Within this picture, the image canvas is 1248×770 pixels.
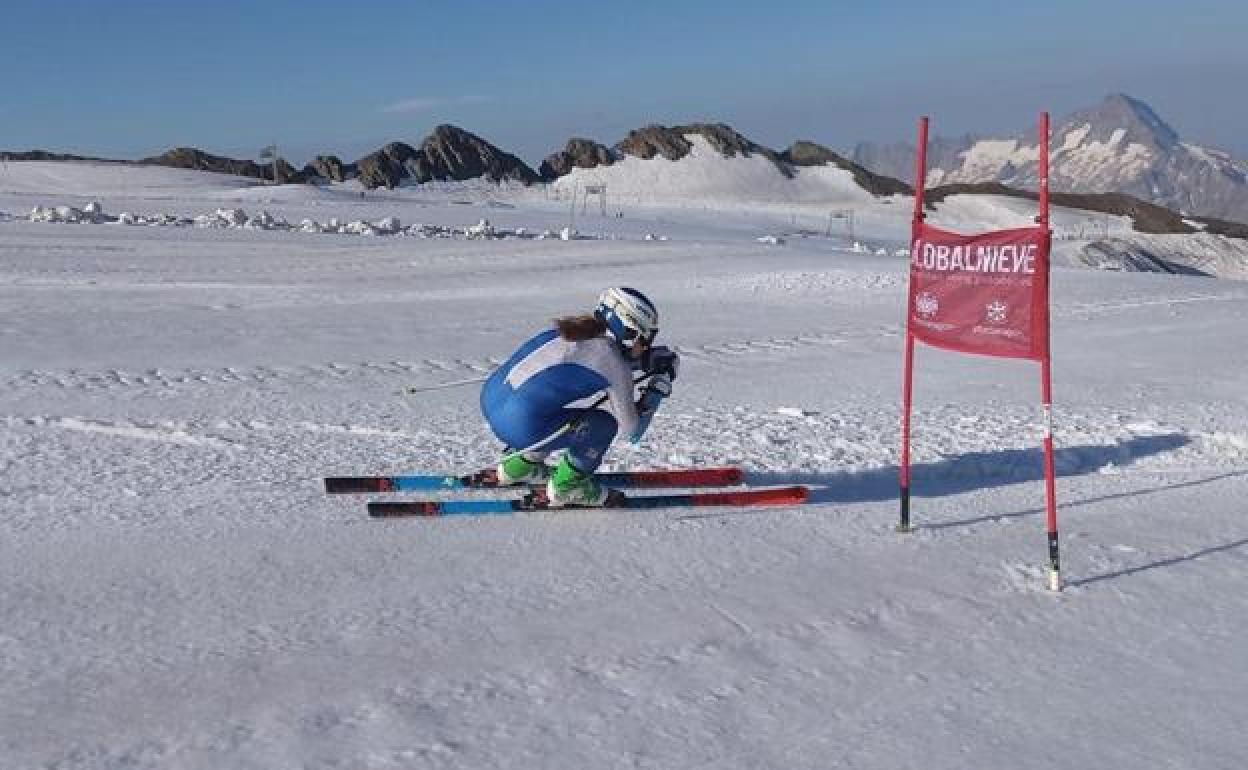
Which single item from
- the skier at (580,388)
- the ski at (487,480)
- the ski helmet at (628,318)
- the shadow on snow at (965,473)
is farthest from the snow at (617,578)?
the ski helmet at (628,318)

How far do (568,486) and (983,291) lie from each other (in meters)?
2.25

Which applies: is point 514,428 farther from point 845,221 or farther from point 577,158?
point 577,158

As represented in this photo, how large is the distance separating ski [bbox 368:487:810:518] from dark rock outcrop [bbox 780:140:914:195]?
203 feet

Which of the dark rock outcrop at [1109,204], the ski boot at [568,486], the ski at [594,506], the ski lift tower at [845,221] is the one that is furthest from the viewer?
the dark rock outcrop at [1109,204]

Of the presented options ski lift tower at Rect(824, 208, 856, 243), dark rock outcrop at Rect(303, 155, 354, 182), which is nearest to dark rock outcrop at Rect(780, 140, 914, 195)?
ski lift tower at Rect(824, 208, 856, 243)

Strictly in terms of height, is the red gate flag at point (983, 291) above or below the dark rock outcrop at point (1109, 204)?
below

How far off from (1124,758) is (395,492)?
3.93m

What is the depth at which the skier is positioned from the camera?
18.9 feet

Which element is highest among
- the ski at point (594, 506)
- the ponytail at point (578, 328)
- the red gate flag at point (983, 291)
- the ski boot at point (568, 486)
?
the red gate flag at point (983, 291)

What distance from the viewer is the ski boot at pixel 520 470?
6.30m

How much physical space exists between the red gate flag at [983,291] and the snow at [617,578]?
106cm

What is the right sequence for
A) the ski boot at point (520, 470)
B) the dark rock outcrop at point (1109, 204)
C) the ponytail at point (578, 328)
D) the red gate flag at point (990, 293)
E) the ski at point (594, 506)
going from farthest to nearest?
the dark rock outcrop at point (1109, 204), the ski boot at point (520, 470), the ski at point (594, 506), the ponytail at point (578, 328), the red gate flag at point (990, 293)

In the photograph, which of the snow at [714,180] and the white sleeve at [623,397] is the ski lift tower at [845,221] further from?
the white sleeve at [623,397]

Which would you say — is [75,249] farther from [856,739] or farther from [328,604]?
[856,739]
